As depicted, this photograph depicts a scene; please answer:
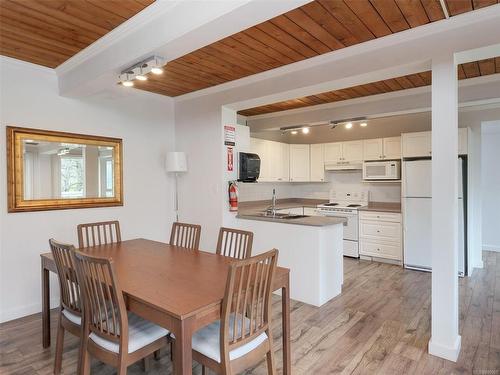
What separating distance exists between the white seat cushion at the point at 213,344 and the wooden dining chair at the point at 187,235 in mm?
1118

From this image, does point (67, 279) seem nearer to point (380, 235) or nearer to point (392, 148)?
point (380, 235)

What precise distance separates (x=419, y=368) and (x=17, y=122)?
4007 mm

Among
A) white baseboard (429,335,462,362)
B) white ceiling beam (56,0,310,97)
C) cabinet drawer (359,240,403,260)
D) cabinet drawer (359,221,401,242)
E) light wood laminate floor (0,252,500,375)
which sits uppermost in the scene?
white ceiling beam (56,0,310,97)

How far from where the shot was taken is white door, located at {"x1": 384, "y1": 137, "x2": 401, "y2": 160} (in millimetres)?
4991

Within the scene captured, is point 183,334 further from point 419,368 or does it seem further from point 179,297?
point 419,368

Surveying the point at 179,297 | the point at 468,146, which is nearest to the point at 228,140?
the point at 179,297

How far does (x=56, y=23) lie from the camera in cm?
226

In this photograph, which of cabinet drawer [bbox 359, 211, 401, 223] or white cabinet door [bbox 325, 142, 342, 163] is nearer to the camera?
cabinet drawer [bbox 359, 211, 401, 223]

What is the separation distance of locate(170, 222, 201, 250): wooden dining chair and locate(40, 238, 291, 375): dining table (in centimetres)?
15

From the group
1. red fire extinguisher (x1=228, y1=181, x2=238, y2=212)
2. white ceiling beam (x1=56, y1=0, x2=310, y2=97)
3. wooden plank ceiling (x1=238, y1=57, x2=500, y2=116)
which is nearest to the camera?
white ceiling beam (x1=56, y1=0, x2=310, y2=97)

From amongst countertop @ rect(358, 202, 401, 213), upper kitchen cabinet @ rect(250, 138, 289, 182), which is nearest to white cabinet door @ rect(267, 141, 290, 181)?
upper kitchen cabinet @ rect(250, 138, 289, 182)

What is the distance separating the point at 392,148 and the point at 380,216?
1133mm

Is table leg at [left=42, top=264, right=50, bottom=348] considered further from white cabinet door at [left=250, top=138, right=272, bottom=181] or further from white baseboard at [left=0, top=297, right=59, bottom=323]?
white cabinet door at [left=250, top=138, right=272, bottom=181]

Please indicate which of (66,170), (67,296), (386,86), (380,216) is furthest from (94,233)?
(380,216)
